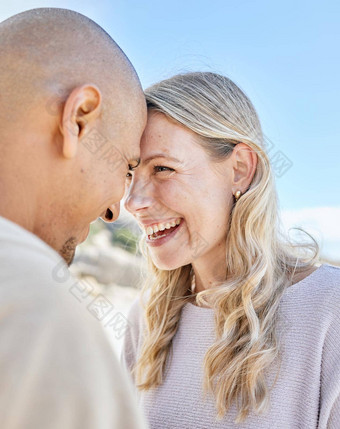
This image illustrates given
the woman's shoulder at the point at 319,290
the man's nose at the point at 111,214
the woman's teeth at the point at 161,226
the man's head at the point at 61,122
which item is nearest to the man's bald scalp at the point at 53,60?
the man's head at the point at 61,122

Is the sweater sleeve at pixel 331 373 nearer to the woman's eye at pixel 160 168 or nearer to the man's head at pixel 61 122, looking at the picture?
the woman's eye at pixel 160 168

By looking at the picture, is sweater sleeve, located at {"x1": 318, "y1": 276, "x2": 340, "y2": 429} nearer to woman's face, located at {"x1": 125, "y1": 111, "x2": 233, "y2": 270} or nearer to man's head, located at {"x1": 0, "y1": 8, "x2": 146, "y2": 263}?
woman's face, located at {"x1": 125, "y1": 111, "x2": 233, "y2": 270}

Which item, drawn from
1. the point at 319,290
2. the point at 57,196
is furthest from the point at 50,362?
the point at 319,290

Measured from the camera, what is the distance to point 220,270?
2.13 m

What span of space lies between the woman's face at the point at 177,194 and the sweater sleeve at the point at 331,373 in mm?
506

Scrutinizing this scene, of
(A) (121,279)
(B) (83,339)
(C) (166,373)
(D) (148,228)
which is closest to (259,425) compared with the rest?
(C) (166,373)

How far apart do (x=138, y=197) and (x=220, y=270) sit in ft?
1.35

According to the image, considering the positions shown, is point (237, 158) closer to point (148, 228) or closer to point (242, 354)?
point (148, 228)

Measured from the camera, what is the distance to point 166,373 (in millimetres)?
2074

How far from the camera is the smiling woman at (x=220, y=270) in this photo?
1.80 metres

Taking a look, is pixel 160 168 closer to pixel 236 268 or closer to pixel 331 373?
pixel 236 268

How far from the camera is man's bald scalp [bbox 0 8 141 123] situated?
3.80 ft

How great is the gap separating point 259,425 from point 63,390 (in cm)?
126

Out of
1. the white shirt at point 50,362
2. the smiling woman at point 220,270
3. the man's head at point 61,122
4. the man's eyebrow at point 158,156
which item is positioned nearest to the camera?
the white shirt at point 50,362
